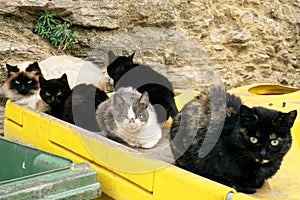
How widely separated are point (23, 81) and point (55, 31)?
2.44 ft

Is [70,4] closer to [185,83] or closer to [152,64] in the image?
[152,64]

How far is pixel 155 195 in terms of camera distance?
1.35m

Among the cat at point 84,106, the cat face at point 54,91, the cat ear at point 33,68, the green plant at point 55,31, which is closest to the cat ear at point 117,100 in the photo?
the cat at point 84,106

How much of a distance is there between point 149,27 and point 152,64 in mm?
282

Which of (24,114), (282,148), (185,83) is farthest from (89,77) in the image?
(282,148)

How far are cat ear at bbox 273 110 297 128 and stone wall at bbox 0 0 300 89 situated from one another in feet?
4.75

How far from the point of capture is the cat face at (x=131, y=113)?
1741 mm

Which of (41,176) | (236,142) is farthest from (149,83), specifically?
(41,176)

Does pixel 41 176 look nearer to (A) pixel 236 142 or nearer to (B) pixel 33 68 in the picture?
(A) pixel 236 142

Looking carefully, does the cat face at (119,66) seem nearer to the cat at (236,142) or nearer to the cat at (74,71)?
the cat at (74,71)

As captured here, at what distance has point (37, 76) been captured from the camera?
89.6 inches

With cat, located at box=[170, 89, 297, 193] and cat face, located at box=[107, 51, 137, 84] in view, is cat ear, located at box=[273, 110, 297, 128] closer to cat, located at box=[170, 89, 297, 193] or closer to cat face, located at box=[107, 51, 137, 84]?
cat, located at box=[170, 89, 297, 193]

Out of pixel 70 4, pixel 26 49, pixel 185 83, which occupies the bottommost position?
pixel 185 83

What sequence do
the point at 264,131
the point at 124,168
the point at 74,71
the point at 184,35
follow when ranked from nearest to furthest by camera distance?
the point at 264,131 < the point at 124,168 < the point at 74,71 < the point at 184,35
